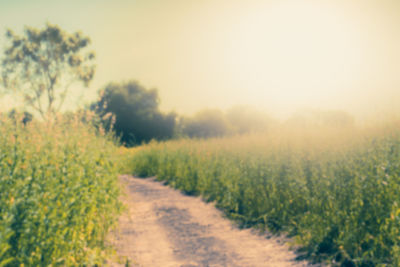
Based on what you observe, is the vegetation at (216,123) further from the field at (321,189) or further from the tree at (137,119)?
the field at (321,189)

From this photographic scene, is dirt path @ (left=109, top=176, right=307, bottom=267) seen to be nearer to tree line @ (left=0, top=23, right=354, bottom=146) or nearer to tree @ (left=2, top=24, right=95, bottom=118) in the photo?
tree line @ (left=0, top=23, right=354, bottom=146)

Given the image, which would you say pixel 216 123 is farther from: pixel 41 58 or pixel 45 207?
pixel 45 207

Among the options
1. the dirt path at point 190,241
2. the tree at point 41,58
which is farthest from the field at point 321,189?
the tree at point 41,58

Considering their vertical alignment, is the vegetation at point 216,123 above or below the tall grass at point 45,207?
above

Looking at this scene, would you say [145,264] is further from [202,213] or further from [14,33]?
[14,33]

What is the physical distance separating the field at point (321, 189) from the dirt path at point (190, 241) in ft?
1.37

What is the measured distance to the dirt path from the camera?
561 centimetres

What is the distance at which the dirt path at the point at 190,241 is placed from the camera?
5613mm

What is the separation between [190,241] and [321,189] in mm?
2663

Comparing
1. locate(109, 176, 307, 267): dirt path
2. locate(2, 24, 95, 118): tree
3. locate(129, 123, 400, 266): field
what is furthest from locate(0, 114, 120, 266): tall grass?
locate(2, 24, 95, 118): tree

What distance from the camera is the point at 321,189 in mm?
6195

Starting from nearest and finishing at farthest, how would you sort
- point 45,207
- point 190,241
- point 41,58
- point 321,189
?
1. point 45,207
2. point 321,189
3. point 190,241
4. point 41,58

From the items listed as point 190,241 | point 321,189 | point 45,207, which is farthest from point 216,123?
point 45,207

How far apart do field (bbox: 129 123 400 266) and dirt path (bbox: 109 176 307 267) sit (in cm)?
42
